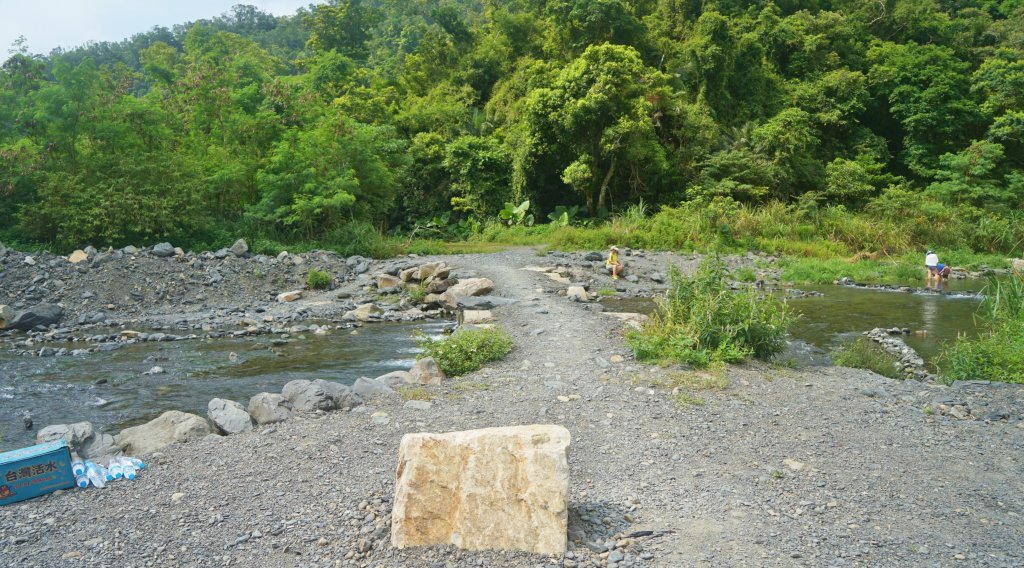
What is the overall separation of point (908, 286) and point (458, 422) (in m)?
15.8

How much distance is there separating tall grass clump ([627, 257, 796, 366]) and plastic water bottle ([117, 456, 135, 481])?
5347mm

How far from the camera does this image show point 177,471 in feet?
17.2

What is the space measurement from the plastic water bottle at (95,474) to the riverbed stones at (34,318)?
978 cm

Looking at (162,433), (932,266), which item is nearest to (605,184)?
(932,266)

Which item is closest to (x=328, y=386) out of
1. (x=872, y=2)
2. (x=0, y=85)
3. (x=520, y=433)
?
(x=520, y=433)

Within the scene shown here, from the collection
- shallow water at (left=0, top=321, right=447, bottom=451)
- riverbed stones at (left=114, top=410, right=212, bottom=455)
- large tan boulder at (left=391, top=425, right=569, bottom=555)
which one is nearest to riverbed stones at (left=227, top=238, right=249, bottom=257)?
shallow water at (left=0, top=321, right=447, bottom=451)

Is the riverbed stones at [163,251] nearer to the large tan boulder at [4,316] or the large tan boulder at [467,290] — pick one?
the large tan boulder at [4,316]

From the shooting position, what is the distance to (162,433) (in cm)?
622

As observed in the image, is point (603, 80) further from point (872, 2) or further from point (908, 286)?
point (872, 2)

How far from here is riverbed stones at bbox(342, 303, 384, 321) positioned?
1379 cm

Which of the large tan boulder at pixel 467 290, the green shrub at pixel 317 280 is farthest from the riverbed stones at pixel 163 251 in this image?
the large tan boulder at pixel 467 290

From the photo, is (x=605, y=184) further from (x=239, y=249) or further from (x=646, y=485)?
(x=646, y=485)

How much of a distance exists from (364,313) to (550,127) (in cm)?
1323

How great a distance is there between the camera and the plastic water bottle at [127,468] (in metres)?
5.13
